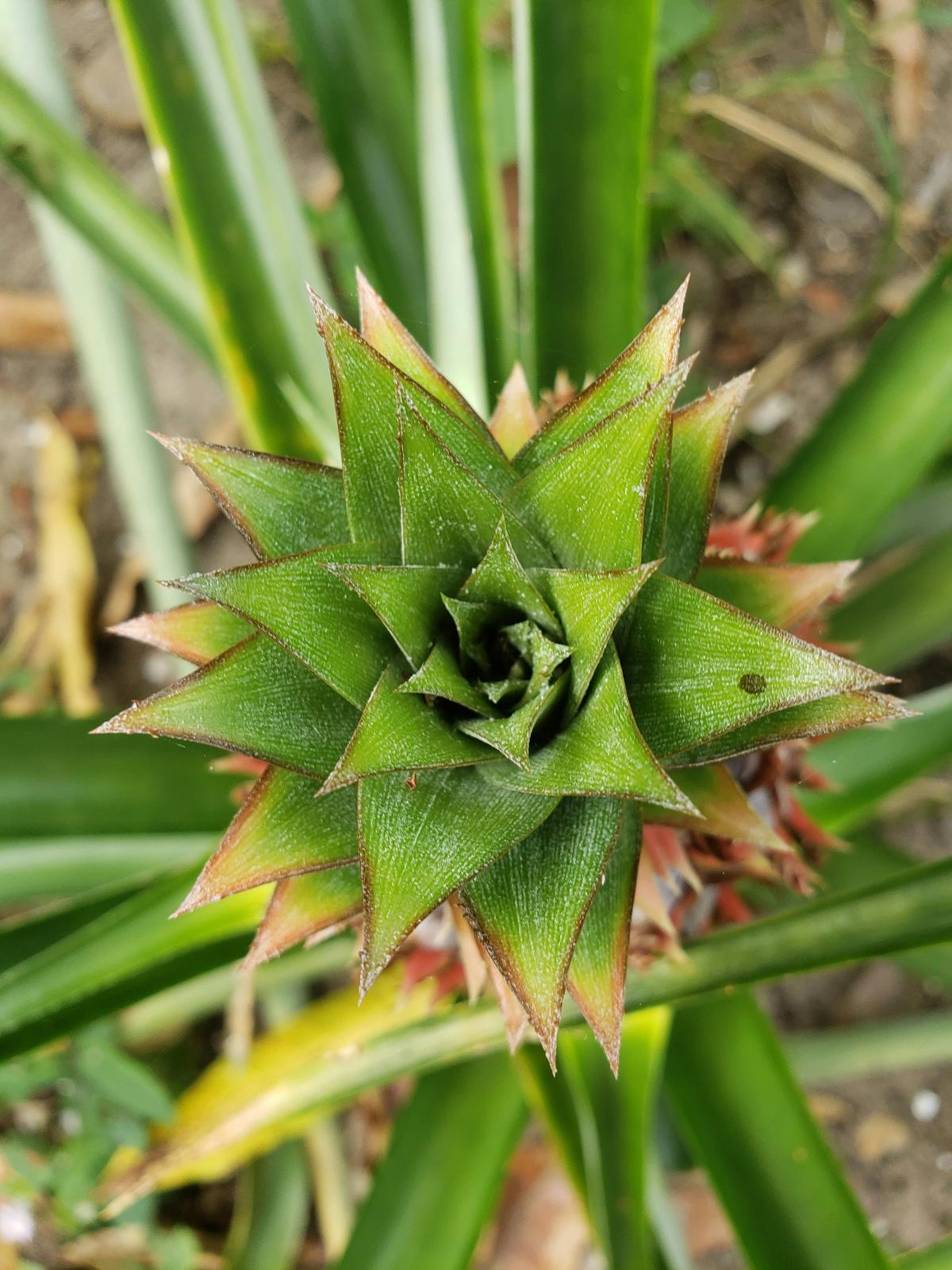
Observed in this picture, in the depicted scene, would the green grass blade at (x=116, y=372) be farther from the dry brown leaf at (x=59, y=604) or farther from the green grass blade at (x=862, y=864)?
the green grass blade at (x=862, y=864)

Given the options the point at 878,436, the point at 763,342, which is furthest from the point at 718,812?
the point at 763,342

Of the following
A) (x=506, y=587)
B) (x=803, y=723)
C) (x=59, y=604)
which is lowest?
(x=803, y=723)

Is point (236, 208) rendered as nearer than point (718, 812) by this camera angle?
No

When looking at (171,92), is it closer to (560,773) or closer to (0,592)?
(560,773)

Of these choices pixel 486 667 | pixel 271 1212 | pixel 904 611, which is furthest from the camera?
pixel 271 1212

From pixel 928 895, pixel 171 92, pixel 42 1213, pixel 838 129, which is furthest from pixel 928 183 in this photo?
pixel 42 1213

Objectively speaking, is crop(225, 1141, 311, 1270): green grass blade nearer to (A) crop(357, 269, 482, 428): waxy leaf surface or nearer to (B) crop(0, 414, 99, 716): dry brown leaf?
(B) crop(0, 414, 99, 716): dry brown leaf

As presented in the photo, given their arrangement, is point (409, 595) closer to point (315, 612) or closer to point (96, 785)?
point (315, 612)

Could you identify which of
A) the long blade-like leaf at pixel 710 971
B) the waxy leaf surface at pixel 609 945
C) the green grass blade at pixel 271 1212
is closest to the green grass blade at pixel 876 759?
the long blade-like leaf at pixel 710 971
